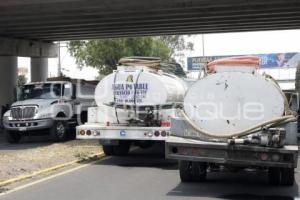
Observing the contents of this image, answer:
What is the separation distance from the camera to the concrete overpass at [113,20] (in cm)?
2381

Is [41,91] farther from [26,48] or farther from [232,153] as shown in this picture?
[26,48]

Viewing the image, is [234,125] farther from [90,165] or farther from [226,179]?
[90,165]

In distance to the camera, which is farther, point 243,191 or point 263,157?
point 243,191

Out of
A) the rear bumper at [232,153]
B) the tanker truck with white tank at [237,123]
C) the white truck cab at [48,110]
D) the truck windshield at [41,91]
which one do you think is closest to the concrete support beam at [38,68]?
the white truck cab at [48,110]

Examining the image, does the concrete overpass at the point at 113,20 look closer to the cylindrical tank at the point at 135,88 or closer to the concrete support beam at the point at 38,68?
the concrete support beam at the point at 38,68

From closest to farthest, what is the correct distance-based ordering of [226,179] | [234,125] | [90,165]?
[234,125]
[226,179]
[90,165]

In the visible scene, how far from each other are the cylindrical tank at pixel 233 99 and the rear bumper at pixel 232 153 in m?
0.41

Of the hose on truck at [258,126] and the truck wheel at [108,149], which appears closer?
the hose on truck at [258,126]

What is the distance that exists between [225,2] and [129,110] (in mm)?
10255

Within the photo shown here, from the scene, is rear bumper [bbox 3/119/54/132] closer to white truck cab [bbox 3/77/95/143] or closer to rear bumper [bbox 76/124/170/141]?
white truck cab [bbox 3/77/95/143]

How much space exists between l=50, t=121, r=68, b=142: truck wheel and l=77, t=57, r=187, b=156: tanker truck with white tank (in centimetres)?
658

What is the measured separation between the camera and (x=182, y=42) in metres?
83.0

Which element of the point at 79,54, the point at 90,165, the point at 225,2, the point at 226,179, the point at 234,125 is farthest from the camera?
the point at 79,54

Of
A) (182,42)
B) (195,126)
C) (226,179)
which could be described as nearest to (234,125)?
(195,126)
